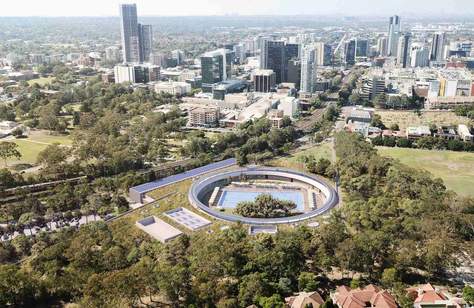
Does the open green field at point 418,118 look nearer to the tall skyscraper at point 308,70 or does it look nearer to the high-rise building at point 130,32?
the tall skyscraper at point 308,70

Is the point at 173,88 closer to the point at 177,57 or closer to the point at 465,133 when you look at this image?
the point at 177,57

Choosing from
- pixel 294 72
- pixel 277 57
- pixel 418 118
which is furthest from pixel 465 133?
pixel 277 57

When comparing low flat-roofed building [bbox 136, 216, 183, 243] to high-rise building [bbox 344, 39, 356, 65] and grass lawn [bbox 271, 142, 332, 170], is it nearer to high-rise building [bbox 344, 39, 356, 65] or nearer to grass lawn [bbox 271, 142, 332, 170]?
grass lawn [bbox 271, 142, 332, 170]

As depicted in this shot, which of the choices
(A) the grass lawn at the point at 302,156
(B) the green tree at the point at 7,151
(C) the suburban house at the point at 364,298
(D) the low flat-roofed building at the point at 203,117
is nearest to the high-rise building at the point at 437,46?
(A) the grass lawn at the point at 302,156

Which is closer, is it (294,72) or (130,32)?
(294,72)

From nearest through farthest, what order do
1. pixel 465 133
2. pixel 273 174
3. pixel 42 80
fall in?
1. pixel 273 174
2. pixel 465 133
3. pixel 42 80

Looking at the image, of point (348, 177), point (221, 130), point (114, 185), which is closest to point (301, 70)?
point (221, 130)

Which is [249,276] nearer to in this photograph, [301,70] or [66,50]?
[301,70]

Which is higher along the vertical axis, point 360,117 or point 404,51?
point 404,51
